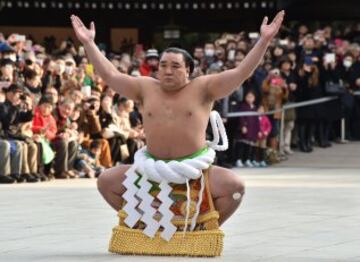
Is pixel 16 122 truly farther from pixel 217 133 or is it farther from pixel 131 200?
pixel 131 200

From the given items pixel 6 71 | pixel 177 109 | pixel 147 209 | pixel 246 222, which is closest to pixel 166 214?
pixel 147 209

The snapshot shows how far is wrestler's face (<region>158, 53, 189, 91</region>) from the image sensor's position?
8117 millimetres

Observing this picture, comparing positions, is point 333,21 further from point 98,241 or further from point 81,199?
point 98,241

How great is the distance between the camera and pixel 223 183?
26.3 ft

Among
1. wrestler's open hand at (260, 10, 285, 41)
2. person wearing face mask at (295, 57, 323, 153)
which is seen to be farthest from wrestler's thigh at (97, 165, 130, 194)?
person wearing face mask at (295, 57, 323, 153)

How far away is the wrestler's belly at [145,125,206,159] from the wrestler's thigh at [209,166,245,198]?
208mm

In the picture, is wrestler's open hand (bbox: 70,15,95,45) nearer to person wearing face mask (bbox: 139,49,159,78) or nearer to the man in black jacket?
the man in black jacket

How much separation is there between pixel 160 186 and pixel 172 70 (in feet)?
2.47

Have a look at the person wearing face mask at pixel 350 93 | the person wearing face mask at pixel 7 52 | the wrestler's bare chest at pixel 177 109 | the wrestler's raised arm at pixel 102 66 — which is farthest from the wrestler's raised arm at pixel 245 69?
the person wearing face mask at pixel 350 93

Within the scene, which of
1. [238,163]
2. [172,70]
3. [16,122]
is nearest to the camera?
[172,70]

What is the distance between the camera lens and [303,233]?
30.6ft

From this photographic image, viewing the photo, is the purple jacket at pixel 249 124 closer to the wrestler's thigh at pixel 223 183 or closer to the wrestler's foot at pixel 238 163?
the wrestler's foot at pixel 238 163

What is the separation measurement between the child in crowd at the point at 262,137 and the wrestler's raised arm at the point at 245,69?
10.6 metres

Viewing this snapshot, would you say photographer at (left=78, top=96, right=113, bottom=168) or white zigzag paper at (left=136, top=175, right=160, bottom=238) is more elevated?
white zigzag paper at (left=136, top=175, right=160, bottom=238)
